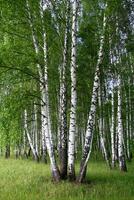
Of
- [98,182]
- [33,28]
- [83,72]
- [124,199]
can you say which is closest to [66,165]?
[98,182]

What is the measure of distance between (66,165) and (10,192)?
3.67 metres

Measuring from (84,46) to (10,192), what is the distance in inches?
457

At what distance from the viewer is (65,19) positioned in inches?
653

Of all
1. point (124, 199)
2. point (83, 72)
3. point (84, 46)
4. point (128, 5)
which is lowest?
point (124, 199)

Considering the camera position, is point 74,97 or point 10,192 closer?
point 10,192

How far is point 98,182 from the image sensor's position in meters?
15.1

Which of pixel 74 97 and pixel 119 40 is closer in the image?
pixel 74 97

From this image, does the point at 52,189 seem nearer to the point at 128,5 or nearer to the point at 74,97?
the point at 74,97

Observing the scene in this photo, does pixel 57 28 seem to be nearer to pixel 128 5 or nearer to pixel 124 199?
pixel 128 5

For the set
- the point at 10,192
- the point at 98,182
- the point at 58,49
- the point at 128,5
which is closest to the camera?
the point at 10,192

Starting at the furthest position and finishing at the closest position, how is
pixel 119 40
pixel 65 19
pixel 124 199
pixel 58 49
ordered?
pixel 119 40, pixel 58 49, pixel 65 19, pixel 124 199

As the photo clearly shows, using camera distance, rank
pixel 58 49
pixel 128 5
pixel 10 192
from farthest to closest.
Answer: pixel 128 5
pixel 58 49
pixel 10 192

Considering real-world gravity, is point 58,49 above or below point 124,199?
above

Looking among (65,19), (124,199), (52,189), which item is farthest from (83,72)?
(124,199)
